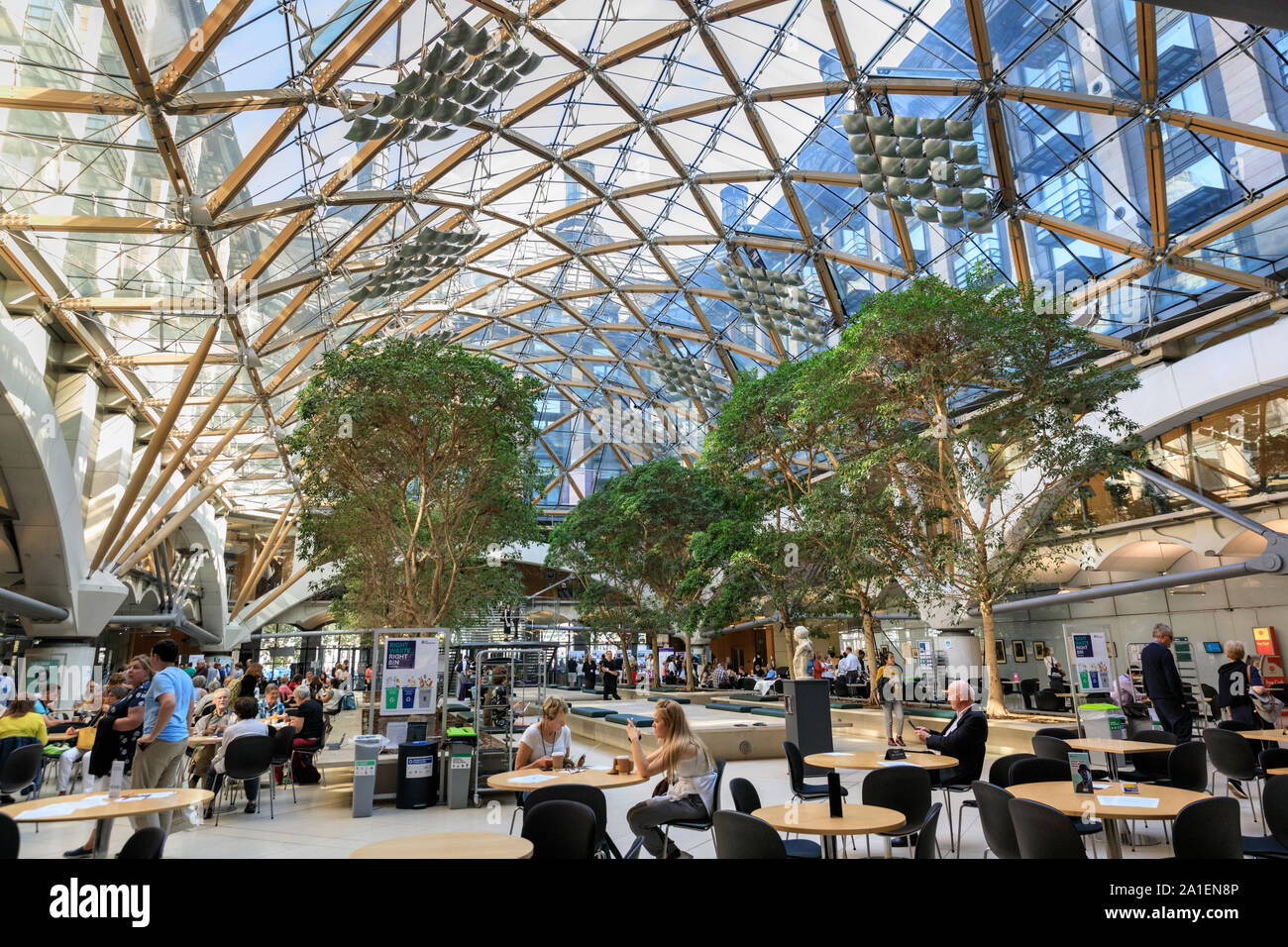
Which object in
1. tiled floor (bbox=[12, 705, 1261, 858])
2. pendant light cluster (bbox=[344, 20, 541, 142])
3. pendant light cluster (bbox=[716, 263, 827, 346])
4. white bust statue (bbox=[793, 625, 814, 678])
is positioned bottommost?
tiled floor (bbox=[12, 705, 1261, 858])

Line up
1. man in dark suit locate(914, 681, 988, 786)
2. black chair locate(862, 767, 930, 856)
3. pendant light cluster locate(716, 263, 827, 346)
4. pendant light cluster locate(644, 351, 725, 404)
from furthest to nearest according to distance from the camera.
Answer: pendant light cluster locate(644, 351, 725, 404) → pendant light cluster locate(716, 263, 827, 346) → man in dark suit locate(914, 681, 988, 786) → black chair locate(862, 767, 930, 856)

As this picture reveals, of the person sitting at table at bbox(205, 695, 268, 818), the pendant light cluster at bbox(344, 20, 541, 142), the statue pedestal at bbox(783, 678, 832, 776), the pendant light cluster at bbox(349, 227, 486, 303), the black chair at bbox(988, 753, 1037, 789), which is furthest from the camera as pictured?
the pendant light cluster at bbox(349, 227, 486, 303)

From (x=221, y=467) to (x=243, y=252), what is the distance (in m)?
22.9

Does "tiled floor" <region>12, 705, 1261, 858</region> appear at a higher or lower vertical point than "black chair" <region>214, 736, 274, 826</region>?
lower

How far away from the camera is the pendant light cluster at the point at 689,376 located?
3462cm

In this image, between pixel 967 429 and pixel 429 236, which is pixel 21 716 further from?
pixel 967 429

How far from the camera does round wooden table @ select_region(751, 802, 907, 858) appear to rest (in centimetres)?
489

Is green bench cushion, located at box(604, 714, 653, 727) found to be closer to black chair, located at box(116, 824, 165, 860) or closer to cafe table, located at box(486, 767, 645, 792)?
cafe table, located at box(486, 767, 645, 792)

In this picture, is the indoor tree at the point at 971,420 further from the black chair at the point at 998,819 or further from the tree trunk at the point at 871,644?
the black chair at the point at 998,819

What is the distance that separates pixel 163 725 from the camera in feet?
25.0

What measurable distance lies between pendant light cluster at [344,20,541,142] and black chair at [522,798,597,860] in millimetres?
12696

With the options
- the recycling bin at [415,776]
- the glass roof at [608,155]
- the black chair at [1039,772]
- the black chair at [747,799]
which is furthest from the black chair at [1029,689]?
the black chair at [747,799]

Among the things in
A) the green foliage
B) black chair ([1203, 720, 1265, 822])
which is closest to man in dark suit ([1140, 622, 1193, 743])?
black chair ([1203, 720, 1265, 822])
